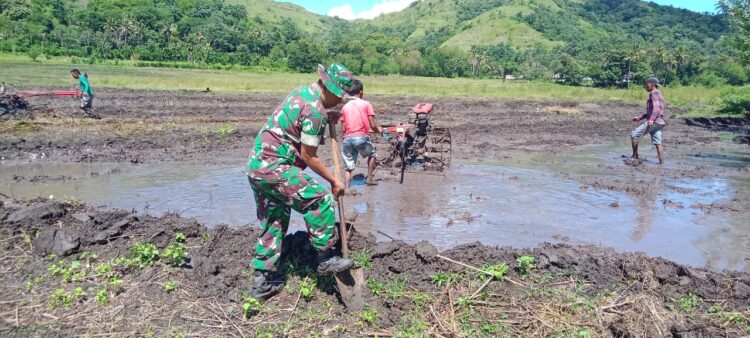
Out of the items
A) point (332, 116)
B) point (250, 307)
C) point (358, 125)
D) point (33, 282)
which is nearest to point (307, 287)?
point (250, 307)

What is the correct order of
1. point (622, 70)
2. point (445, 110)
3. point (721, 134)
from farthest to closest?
point (622, 70) < point (445, 110) < point (721, 134)

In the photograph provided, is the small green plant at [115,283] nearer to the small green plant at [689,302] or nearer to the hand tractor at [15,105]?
the small green plant at [689,302]

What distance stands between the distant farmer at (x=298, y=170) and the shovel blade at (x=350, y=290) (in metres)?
0.16

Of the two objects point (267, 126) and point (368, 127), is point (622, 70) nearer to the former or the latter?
point (368, 127)

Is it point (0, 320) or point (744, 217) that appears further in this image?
point (744, 217)

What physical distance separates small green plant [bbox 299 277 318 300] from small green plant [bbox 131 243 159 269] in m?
1.53

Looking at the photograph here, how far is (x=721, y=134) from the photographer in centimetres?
2012

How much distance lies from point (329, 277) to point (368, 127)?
4282mm

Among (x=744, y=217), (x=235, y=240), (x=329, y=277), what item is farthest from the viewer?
(x=744, y=217)

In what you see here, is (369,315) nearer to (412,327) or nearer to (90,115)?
(412,327)

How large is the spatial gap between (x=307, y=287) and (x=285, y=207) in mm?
767

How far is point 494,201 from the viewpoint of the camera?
9164 millimetres

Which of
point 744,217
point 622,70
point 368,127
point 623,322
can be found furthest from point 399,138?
point 622,70

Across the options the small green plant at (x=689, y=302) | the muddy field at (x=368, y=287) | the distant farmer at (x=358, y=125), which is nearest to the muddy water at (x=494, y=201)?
the muddy field at (x=368, y=287)
